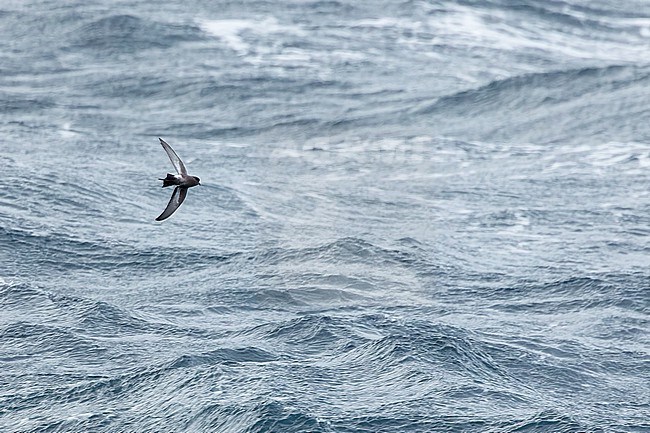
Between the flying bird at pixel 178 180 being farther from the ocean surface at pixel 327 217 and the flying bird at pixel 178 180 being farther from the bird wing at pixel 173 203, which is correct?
the ocean surface at pixel 327 217

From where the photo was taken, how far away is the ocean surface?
3469 cm

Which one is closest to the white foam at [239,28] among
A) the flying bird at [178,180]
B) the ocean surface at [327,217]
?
the ocean surface at [327,217]

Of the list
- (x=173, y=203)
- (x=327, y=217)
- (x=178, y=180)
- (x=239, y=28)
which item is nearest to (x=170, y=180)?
(x=178, y=180)

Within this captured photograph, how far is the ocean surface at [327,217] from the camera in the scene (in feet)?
114

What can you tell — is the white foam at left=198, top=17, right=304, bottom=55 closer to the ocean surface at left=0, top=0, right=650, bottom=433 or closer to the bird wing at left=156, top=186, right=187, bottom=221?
the ocean surface at left=0, top=0, right=650, bottom=433

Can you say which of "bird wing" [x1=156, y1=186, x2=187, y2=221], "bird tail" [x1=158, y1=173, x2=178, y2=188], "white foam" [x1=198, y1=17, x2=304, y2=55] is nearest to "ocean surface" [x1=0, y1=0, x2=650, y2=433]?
"white foam" [x1=198, y1=17, x2=304, y2=55]

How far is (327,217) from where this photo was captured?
47.8 m

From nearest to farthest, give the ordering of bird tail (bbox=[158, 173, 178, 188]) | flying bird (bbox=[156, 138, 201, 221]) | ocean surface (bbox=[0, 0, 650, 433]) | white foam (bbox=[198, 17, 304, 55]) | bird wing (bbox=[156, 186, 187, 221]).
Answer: bird wing (bbox=[156, 186, 187, 221])
flying bird (bbox=[156, 138, 201, 221])
bird tail (bbox=[158, 173, 178, 188])
ocean surface (bbox=[0, 0, 650, 433])
white foam (bbox=[198, 17, 304, 55])

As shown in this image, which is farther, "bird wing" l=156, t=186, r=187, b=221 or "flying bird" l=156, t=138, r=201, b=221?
"flying bird" l=156, t=138, r=201, b=221

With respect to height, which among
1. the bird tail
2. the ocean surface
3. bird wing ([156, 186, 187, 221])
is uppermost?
the bird tail

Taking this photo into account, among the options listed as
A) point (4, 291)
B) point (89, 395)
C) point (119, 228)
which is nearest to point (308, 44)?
point (119, 228)

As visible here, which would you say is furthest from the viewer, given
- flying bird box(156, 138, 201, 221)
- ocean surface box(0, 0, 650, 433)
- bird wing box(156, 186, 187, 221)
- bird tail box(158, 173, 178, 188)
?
ocean surface box(0, 0, 650, 433)

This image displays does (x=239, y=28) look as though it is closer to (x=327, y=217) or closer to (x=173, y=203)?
(x=327, y=217)

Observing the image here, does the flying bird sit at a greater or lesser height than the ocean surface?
greater
